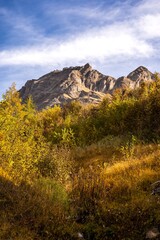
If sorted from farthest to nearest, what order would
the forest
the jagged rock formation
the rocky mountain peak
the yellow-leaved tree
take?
the rocky mountain peak → the jagged rock formation → the yellow-leaved tree → the forest

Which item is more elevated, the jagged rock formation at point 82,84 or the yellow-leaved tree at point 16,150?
the jagged rock formation at point 82,84

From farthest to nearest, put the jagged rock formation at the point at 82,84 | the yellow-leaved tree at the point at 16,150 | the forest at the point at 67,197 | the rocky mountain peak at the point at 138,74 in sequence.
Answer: the rocky mountain peak at the point at 138,74, the jagged rock formation at the point at 82,84, the yellow-leaved tree at the point at 16,150, the forest at the point at 67,197

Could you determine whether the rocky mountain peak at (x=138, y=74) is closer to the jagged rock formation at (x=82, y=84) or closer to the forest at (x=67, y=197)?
the jagged rock formation at (x=82, y=84)

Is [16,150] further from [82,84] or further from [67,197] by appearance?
[82,84]

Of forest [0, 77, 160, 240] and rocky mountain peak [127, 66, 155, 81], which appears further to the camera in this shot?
rocky mountain peak [127, 66, 155, 81]

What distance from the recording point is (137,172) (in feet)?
31.8

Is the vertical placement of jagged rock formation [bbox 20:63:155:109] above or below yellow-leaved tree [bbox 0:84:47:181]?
above

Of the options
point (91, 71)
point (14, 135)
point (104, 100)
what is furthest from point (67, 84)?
point (14, 135)

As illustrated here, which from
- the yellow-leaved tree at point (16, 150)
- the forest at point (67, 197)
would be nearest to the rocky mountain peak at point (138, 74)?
the forest at point (67, 197)

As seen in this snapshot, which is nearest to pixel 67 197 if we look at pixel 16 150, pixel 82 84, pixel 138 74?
pixel 16 150

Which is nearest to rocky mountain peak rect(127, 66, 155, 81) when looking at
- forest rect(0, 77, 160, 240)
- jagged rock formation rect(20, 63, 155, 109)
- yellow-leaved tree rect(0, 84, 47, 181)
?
jagged rock formation rect(20, 63, 155, 109)

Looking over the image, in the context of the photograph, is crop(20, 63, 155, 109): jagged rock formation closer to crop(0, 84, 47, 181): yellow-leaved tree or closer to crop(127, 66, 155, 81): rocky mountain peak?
crop(127, 66, 155, 81): rocky mountain peak

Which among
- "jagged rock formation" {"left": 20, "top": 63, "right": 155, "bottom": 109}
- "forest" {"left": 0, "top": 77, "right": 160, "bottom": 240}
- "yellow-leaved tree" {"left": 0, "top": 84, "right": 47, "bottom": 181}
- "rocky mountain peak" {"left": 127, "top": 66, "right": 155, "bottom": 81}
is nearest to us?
"forest" {"left": 0, "top": 77, "right": 160, "bottom": 240}

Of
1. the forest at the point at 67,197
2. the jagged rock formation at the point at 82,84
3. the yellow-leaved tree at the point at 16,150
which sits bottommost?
the forest at the point at 67,197
